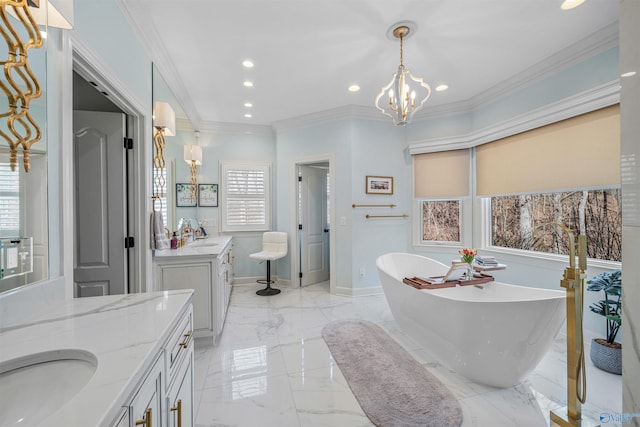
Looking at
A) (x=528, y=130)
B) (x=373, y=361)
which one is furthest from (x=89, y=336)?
(x=528, y=130)

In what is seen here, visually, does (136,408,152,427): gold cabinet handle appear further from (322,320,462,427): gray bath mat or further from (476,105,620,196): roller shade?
(476,105,620,196): roller shade

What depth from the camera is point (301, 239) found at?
4648 millimetres

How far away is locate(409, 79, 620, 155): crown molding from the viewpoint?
2424 millimetres

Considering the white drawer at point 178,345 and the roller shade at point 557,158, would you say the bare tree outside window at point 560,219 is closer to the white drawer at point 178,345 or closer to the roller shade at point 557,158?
the roller shade at point 557,158

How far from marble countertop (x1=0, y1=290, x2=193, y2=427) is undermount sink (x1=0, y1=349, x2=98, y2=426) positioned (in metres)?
0.01

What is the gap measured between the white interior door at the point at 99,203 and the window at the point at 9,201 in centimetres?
120

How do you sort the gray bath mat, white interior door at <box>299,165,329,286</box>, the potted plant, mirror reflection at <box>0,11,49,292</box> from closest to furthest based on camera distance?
mirror reflection at <box>0,11,49,292</box> → the gray bath mat → the potted plant → white interior door at <box>299,165,329,286</box>

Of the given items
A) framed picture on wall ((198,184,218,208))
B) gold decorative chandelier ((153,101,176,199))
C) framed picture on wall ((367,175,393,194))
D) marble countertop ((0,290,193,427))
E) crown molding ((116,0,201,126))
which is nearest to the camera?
marble countertop ((0,290,193,427))

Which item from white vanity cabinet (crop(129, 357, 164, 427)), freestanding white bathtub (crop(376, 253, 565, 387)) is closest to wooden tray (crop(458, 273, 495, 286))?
freestanding white bathtub (crop(376, 253, 565, 387))

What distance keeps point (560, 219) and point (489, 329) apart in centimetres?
196

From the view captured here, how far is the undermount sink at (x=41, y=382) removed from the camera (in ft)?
2.27

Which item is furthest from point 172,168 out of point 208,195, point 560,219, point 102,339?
point 560,219

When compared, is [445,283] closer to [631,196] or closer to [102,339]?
[631,196]

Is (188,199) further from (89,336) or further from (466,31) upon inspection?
(466,31)
